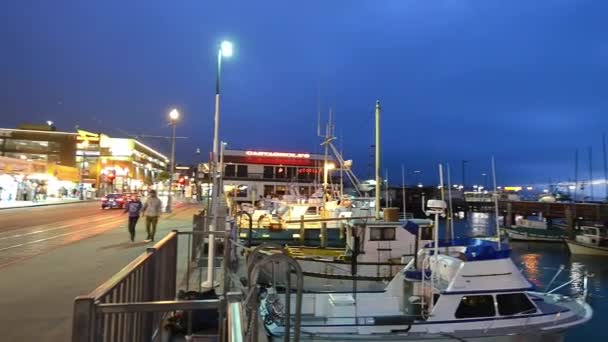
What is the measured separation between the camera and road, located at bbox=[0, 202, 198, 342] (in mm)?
7058

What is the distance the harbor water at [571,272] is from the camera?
17.5 m

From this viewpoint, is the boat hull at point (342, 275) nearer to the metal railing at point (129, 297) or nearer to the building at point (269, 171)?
the metal railing at point (129, 297)

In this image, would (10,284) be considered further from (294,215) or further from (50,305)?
(294,215)

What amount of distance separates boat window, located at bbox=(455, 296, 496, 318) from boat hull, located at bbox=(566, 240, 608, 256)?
3316 cm

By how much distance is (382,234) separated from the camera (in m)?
15.9

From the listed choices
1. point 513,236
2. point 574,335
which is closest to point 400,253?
point 574,335

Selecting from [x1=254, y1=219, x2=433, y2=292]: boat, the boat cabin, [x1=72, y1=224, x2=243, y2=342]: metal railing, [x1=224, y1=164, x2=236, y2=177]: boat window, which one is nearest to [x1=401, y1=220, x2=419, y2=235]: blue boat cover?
[x1=254, y1=219, x2=433, y2=292]: boat

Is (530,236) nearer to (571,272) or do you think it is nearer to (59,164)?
(571,272)

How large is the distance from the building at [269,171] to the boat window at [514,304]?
184 feet

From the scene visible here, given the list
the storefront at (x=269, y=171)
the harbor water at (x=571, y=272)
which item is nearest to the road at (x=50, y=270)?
the harbor water at (x=571, y=272)

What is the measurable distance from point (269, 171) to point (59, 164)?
148 feet

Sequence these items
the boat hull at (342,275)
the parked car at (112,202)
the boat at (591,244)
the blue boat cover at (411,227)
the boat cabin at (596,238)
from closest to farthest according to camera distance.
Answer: the boat hull at (342,275) → the blue boat cover at (411,227) → the boat at (591,244) → the boat cabin at (596,238) → the parked car at (112,202)

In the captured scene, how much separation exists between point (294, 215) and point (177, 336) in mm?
25610

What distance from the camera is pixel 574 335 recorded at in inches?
663
